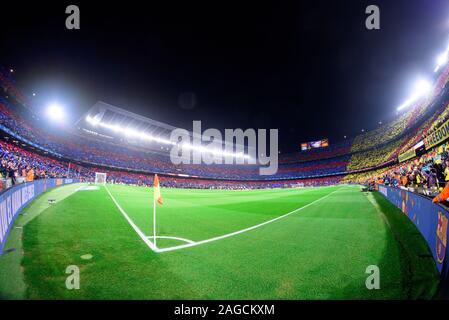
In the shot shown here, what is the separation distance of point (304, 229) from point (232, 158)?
8110 cm

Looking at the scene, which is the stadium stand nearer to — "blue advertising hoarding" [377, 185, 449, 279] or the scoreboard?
the scoreboard

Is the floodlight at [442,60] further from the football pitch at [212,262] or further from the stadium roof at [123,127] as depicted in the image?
the stadium roof at [123,127]

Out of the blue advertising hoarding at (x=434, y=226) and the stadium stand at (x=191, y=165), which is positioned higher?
the stadium stand at (x=191, y=165)

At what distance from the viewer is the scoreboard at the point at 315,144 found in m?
84.3

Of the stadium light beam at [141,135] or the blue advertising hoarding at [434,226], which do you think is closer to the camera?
the blue advertising hoarding at [434,226]

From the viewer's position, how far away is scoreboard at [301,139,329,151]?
84.3 meters

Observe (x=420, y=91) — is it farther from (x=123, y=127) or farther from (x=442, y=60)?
(x=123, y=127)

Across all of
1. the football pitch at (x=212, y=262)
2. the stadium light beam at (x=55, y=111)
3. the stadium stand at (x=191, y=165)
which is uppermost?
the stadium light beam at (x=55, y=111)

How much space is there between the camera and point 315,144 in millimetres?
86000

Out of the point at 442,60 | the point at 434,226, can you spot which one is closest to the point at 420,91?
the point at 442,60

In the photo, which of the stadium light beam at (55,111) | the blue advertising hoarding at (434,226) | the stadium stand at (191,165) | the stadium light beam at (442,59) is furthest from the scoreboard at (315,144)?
the blue advertising hoarding at (434,226)

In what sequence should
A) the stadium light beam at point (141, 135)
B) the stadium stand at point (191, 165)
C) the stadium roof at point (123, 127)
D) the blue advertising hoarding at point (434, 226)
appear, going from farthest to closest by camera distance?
the stadium light beam at point (141, 135), the stadium roof at point (123, 127), the stadium stand at point (191, 165), the blue advertising hoarding at point (434, 226)
